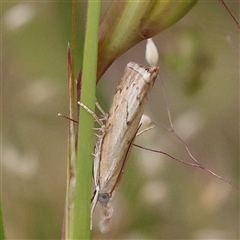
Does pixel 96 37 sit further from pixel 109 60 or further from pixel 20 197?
pixel 20 197

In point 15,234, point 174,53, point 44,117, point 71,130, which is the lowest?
point 15,234

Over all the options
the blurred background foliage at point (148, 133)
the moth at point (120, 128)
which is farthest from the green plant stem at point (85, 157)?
the blurred background foliage at point (148, 133)

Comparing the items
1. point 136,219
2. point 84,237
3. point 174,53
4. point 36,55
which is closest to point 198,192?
point 136,219

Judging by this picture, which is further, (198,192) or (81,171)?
(198,192)

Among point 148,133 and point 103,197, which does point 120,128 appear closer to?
point 103,197

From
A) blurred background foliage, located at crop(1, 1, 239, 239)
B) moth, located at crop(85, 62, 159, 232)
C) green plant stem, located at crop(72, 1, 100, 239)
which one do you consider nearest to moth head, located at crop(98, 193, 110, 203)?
moth, located at crop(85, 62, 159, 232)

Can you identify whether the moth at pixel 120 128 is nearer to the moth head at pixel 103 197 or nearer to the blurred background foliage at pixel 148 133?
the moth head at pixel 103 197
